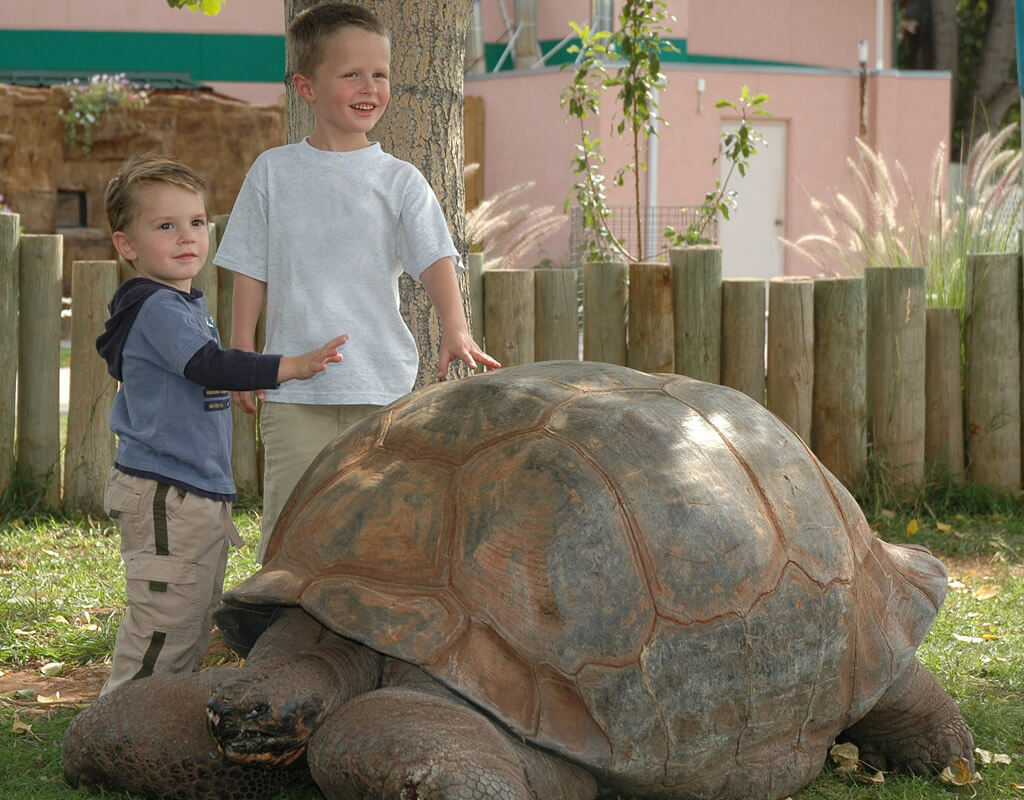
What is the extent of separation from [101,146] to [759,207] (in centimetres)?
900

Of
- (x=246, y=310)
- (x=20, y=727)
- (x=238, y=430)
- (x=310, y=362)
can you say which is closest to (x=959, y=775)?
(x=310, y=362)

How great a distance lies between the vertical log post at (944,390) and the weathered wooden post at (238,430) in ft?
10.9

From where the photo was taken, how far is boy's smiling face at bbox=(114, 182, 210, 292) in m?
3.36

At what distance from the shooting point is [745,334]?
623cm

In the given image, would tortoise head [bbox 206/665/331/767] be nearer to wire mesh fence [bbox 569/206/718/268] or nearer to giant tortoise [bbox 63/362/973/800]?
giant tortoise [bbox 63/362/973/800]

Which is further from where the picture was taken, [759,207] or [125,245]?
[759,207]

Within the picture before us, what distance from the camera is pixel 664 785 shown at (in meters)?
2.76

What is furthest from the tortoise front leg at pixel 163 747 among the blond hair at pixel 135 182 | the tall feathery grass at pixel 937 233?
the tall feathery grass at pixel 937 233

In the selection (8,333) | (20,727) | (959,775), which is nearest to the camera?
(959,775)

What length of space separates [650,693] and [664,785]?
244 millimetres

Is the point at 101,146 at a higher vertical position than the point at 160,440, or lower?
higher

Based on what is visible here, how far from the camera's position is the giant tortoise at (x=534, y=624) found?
2.55 meters

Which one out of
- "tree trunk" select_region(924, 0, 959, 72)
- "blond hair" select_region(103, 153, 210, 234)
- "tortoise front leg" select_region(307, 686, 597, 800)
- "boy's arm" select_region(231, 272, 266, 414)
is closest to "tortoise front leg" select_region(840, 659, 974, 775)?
"tortoise front leg" select_region(307, 686, 597, 800)

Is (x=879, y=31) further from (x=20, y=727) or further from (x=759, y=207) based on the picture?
(x=20, y=727)
